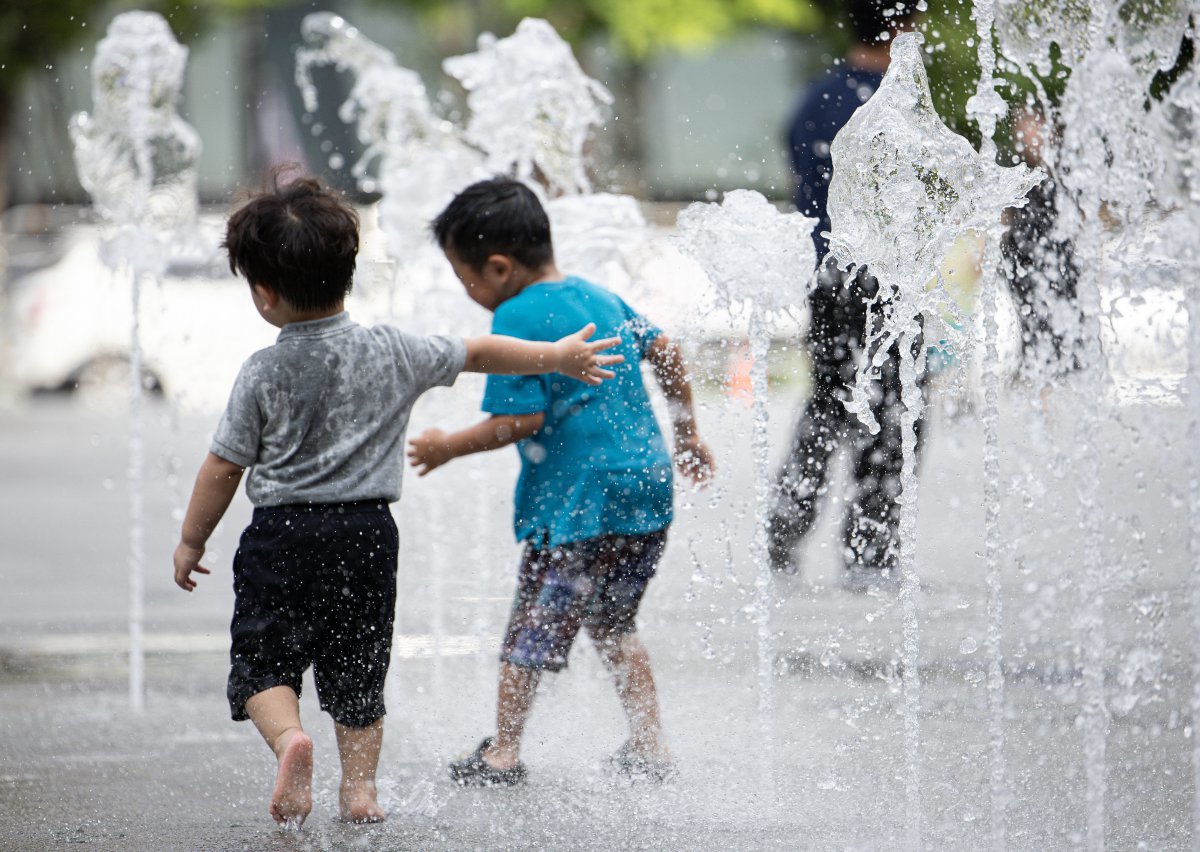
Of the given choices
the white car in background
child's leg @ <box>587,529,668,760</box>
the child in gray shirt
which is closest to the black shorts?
the child in gray shirt

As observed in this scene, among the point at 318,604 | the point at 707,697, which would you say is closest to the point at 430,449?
the point at 318,604

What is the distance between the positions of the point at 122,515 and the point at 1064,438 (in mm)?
4256

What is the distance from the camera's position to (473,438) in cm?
329

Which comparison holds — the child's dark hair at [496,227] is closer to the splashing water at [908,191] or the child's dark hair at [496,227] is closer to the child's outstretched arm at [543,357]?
the child's outstretched arm at [543,357]

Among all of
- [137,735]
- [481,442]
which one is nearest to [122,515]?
[137,735]

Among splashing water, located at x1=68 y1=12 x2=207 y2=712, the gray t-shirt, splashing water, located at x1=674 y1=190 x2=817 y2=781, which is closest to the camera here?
the gray t-shirt

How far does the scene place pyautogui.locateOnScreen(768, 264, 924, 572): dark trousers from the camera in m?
4.95

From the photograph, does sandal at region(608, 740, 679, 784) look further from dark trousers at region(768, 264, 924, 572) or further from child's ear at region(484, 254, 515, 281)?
dark trousers at region(768, 264, 924, 572)

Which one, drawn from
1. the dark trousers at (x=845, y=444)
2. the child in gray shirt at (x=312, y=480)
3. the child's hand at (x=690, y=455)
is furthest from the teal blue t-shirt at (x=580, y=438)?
the dark trousers at (x=845, y=444)

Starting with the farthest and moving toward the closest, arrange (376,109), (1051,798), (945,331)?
(376,109)
(945,331)
(1051,798)

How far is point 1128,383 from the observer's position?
5629mm

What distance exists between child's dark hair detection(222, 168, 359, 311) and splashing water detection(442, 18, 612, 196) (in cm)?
222

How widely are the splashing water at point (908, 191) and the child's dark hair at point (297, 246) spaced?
3.06 feet

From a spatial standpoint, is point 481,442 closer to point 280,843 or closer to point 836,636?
point 280,843
